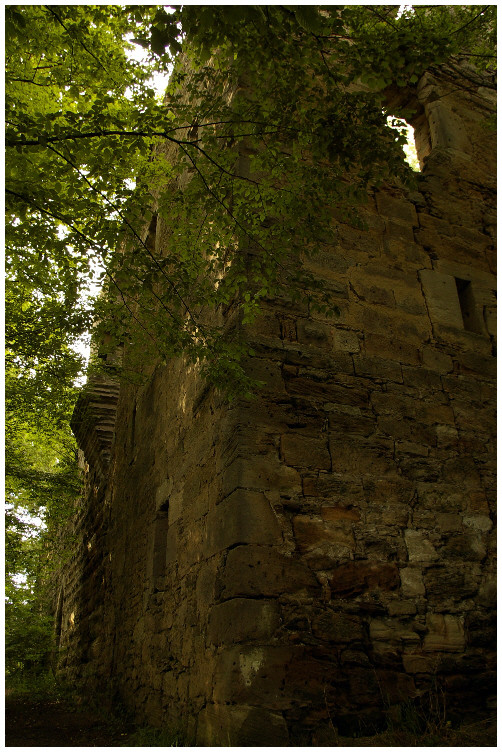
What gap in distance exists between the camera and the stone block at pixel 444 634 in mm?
3649

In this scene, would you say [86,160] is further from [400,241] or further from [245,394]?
[400,241]

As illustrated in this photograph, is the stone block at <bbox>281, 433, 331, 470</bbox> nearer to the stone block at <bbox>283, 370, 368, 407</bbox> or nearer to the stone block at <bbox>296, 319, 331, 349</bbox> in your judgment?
the stone block at <bbox>283, 370, 368, 407</bbox>

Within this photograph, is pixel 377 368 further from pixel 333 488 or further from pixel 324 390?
pixel 333 488

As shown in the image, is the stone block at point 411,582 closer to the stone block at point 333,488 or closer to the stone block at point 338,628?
the stone block at point 338,628

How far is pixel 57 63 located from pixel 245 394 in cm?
459

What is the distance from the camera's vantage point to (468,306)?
17.3 feet

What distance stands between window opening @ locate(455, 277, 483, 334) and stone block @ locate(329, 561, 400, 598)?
2504 millimetres

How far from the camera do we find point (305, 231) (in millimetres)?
4086

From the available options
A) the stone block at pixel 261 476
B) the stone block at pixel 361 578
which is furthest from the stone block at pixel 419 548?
the stone block at pixel 261 476

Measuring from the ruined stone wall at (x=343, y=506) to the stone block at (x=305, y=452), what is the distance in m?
0.02

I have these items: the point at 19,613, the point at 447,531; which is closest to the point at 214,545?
the point at 447,531

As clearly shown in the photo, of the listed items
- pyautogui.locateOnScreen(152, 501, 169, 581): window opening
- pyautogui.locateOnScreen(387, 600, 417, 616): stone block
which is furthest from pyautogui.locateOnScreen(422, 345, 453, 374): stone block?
pyautogui.locateOnScreen(152, 501, 169, 581): window opening

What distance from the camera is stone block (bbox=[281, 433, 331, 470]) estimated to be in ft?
12.3

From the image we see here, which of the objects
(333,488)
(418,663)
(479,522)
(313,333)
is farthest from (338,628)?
(313,333)
